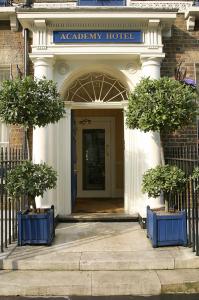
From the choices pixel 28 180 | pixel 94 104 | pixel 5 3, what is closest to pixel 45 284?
pixel 28 180

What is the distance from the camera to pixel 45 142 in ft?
28.3

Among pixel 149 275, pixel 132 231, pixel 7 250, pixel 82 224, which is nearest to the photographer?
pixel 149 275

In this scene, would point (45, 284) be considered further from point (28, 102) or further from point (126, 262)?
point (28, 102)

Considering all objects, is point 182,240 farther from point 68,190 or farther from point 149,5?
point 149,5

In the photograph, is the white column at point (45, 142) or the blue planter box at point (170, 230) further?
the white column at point (45, 142)

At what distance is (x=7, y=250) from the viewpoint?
6.59 meters

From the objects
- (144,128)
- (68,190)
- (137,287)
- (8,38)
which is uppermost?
(8,38)

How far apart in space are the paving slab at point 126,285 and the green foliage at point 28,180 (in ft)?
6.45

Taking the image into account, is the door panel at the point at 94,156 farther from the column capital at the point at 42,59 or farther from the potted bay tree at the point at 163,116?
the potted bay tree at the point at 163,116

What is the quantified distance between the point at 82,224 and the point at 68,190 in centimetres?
105

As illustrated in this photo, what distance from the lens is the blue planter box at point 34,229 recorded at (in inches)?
269

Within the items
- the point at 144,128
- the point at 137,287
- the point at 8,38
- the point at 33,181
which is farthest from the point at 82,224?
the point at 8,38

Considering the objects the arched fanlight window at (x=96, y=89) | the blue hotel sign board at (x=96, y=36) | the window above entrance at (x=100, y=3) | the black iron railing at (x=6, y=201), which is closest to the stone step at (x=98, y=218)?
the black iron railing at (x=6, y=201)

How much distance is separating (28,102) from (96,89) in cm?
349
